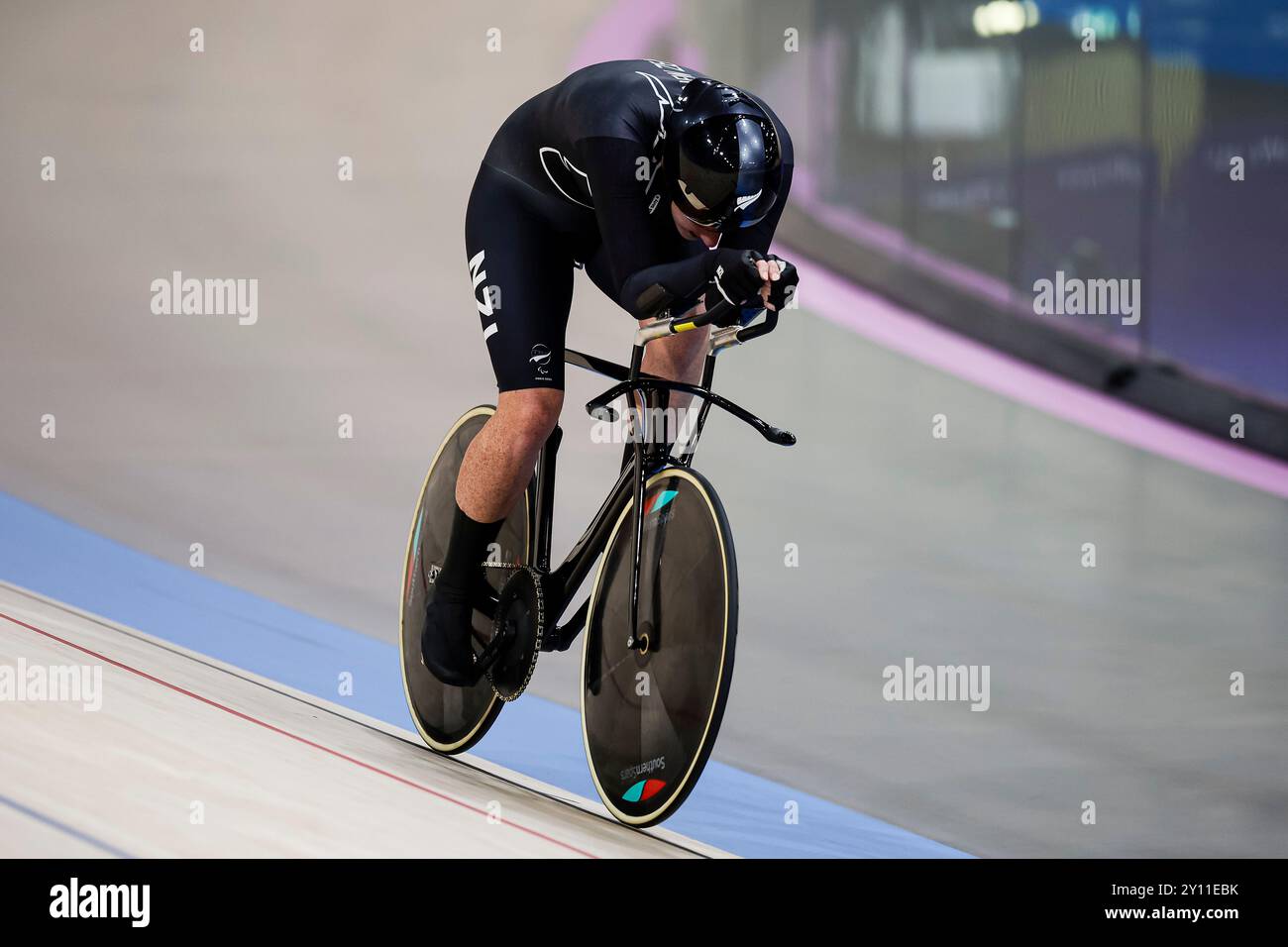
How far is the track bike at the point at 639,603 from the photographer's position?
2.03 metres

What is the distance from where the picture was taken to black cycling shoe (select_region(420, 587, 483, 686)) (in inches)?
96.3

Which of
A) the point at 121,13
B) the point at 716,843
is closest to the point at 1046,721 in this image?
the point at 716,843

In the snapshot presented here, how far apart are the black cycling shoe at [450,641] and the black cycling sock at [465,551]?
0.02m

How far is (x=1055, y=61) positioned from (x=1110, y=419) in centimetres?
255

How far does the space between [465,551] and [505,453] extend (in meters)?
0.23

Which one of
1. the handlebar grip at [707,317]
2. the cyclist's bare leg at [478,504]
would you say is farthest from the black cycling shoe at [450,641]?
the handlebar grip at [707,317]

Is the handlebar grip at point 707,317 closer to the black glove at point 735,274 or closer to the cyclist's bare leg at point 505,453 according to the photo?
the black glove at point 735,274

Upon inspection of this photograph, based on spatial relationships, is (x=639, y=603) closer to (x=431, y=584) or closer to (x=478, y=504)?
(x=478, y=504)

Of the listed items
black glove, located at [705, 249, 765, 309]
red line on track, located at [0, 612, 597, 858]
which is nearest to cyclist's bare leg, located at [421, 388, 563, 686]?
red line on track, located at [0, 612, 597, 858]

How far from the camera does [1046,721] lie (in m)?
3.30

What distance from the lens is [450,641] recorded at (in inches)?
96.7

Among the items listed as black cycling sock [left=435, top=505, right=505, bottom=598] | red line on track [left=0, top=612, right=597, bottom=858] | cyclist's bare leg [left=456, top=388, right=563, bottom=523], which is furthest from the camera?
black cycling sock [left=435, top=505, right=505, bottom=598]

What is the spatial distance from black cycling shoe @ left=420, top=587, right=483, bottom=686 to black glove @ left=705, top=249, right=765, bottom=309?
0.89m

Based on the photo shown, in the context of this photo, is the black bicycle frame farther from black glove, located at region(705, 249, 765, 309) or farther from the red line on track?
the red line on track
